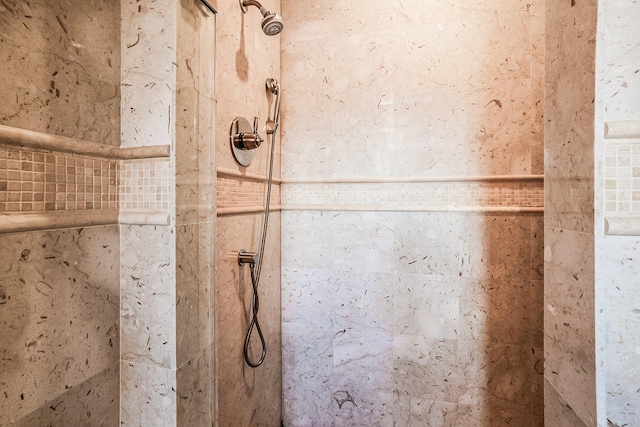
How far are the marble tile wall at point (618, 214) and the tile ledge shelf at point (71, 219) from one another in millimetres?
992

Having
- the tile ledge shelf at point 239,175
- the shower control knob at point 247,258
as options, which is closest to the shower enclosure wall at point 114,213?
the tile ledge shelf at point 239,175

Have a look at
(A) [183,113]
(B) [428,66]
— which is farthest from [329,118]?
(A) [183,113]

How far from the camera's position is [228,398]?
1.14 m

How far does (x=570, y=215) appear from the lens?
667 millimetres

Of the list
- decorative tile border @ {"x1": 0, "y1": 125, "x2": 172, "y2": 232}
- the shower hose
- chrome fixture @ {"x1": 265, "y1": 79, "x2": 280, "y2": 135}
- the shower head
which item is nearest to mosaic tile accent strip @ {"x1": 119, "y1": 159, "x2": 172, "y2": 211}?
decorative tile border @ {"x1": 0, "y1": 125, "x2": 172, "y2": 232}

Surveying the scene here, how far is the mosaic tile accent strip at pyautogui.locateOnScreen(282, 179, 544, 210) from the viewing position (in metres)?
1.38

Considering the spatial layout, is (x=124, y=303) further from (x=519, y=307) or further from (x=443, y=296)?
(x=519, y=307)

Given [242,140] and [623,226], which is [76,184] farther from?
[623,226]

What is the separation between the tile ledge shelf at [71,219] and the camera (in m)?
0.56

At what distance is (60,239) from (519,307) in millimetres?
1743

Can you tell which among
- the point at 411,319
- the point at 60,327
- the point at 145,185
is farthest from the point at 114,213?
the point at 411,319

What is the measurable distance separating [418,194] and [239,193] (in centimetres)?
88

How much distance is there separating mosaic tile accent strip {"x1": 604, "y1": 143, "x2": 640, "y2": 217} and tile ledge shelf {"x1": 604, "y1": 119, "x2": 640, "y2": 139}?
0.06 feet

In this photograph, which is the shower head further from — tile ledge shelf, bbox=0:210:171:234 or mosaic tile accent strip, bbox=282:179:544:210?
tile ledge shelf, bbox=0:210:171:234
